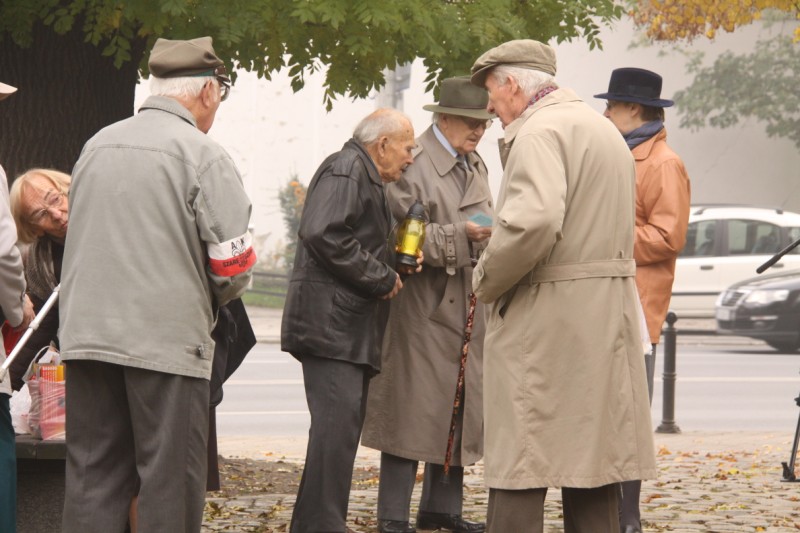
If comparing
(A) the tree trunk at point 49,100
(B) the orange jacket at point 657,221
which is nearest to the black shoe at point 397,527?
(B) the orange jacket at point 657,221

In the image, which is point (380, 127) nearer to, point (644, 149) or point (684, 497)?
point (644, 149)

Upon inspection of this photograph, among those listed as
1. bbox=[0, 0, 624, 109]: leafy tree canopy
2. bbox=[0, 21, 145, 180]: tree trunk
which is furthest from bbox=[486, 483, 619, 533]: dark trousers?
bbox=[0, 21, 145, 180]: tree trunk

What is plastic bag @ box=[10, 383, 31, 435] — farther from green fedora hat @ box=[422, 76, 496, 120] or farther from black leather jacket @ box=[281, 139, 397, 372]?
green fedora hat @ box=[422, 76, 496, 120]

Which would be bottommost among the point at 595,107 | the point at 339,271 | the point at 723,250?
the point at 339,271

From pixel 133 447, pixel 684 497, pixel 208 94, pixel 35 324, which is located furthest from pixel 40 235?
pixel 684 497

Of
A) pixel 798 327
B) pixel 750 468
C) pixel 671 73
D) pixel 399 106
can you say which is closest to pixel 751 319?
pixel 798 327

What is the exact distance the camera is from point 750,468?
9.29m

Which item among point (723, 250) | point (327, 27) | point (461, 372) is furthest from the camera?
point (723, 250)

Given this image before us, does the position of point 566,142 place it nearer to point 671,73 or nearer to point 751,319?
point 751,319

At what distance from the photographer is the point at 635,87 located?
624cm

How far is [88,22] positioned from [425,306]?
248 centimetres

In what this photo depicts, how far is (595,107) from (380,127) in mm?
25375

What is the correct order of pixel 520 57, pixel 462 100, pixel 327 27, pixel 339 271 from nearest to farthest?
1. pixel 520 57
2. pixel 339 271
3. pixel 462 100
4. pixel 327 27

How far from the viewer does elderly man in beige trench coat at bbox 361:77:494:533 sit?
6344 mm
